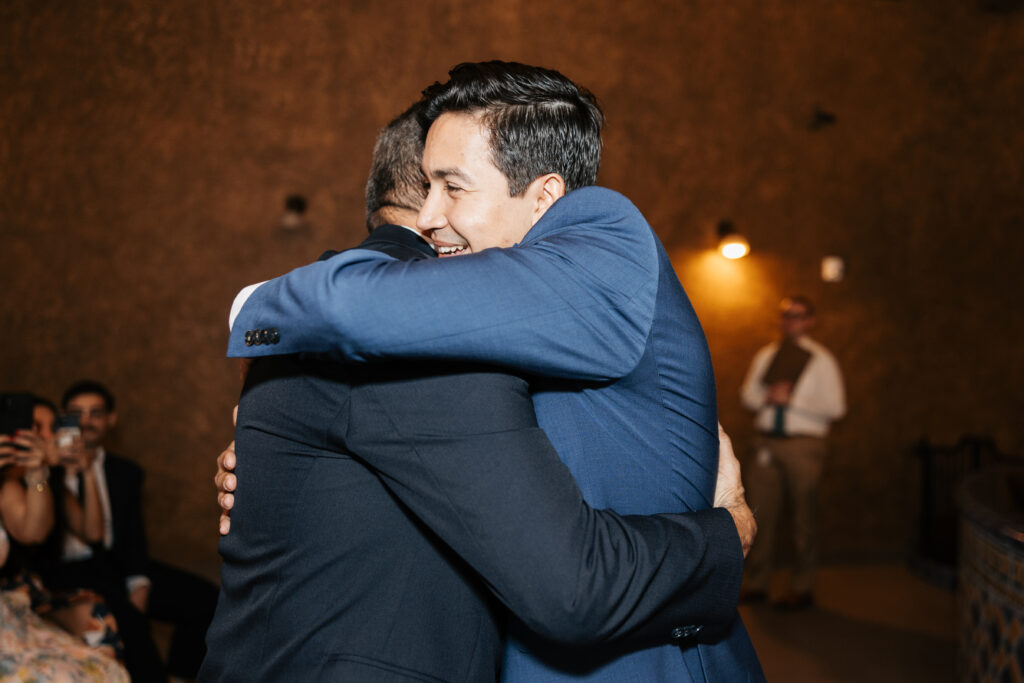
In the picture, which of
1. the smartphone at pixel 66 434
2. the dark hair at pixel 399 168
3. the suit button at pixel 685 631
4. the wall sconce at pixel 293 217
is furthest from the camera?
the wall sconce at pixel 293 217

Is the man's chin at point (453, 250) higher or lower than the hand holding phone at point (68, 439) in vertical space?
higher

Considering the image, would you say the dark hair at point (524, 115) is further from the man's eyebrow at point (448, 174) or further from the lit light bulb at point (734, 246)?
the lit light bulb at point (734, 246)

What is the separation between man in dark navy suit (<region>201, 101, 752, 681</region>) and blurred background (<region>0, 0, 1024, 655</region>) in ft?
17.8

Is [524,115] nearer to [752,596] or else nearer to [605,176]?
[752,596]

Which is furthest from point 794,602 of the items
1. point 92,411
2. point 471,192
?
point 471,192

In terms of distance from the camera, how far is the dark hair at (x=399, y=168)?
153cm

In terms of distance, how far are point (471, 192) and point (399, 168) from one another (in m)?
0.33

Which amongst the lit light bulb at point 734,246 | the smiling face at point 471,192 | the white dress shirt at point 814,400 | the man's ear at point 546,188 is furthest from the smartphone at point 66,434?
the lit light bulb at point 734,246

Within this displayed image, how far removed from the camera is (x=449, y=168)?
4.21ft

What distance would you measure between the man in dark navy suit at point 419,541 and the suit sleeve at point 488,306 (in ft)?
0.18

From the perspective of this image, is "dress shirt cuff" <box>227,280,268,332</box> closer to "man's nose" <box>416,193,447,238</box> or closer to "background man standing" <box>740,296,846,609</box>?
"man's nose" <box>416,193,447,238</box>

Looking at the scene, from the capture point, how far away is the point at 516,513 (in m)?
0.90

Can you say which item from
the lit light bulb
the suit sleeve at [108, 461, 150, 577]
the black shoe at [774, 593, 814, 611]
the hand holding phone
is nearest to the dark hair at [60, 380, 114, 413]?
the suit sleeve at [108, 461, 150, 577]

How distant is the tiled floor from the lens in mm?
4344
